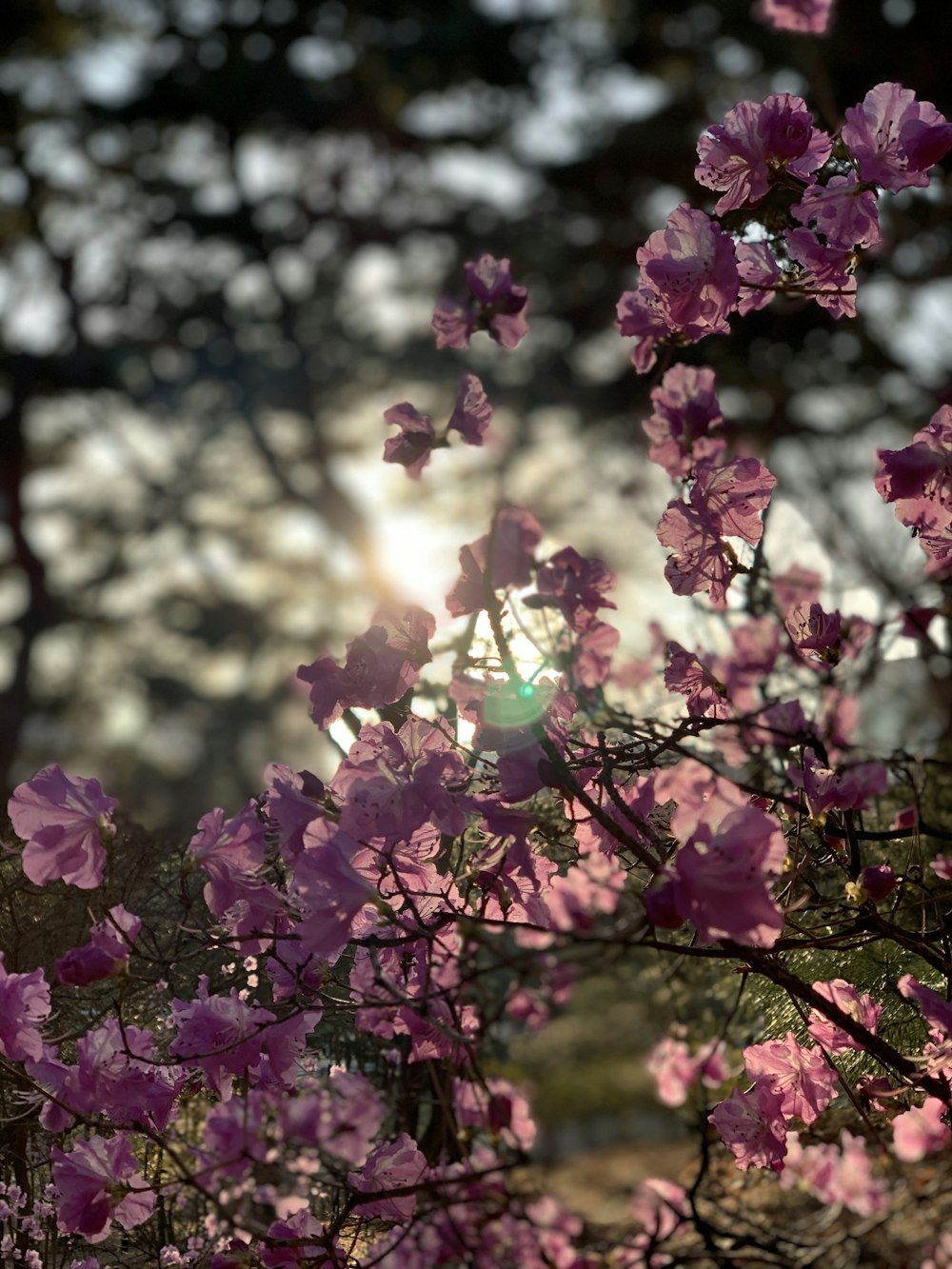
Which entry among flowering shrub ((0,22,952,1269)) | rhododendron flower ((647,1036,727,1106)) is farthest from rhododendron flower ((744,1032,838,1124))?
rhododendron flower ((647,1036,727,1106))

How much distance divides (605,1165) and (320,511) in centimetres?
560

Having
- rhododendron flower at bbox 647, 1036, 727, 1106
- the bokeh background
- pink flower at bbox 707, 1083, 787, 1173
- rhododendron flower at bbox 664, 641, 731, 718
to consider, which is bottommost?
pink flower at bbox 707, 1083, 787, 1173

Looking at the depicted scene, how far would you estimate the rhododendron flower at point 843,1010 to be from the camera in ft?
3.80

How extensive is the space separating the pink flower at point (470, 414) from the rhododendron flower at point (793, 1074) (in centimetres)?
71

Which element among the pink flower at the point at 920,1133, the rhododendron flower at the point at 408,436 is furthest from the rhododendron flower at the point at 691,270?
the pink flower at the point at 920,1133

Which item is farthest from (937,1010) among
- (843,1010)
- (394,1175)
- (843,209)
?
(843,209)

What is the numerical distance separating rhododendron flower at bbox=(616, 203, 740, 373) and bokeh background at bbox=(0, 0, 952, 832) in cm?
354

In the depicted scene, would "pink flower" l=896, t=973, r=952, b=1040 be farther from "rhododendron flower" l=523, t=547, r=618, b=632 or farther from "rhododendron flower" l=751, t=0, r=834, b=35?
"rhododendron flower" l=751, t=0, r=834, b=35

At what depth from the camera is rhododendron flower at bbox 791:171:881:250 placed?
1117 mm

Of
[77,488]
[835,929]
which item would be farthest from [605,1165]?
[77,488]

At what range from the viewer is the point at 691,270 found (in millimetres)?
1112

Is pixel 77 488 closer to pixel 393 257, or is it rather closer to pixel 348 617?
pixel 348 617

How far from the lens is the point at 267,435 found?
28.2 feet

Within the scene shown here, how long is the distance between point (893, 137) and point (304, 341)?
7.58 meters
